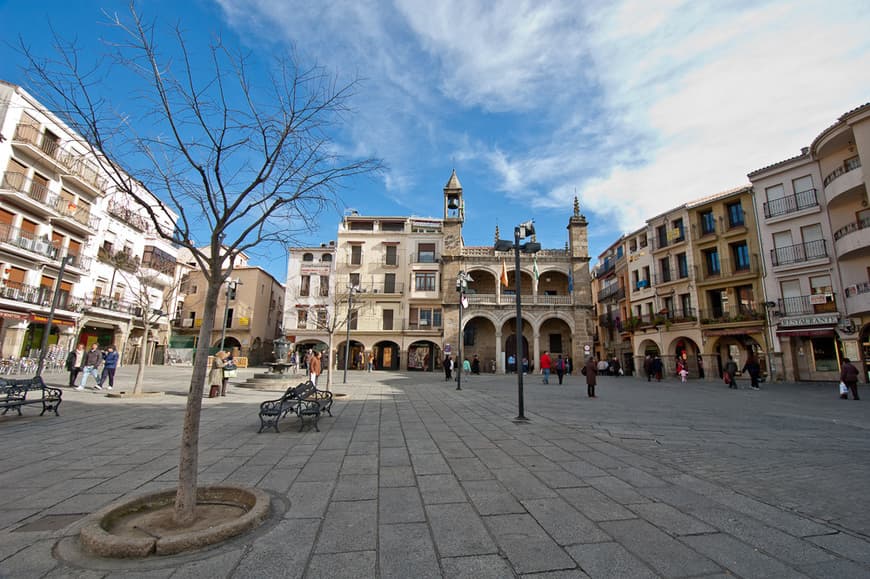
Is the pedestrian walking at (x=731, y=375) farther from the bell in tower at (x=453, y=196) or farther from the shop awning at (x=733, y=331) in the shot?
the bell in tower at (x=453, y=196)

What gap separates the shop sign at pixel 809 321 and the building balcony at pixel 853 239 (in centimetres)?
326

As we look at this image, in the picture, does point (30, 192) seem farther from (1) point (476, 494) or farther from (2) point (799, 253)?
(2) point (799, 253)

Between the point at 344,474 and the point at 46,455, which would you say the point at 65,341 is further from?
the point at 344,474

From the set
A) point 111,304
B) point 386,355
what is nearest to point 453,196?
point 386,355

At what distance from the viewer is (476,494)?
13.1 feet

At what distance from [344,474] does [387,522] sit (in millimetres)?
1558

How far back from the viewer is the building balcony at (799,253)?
2128 cm

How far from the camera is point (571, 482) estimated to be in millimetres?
4379

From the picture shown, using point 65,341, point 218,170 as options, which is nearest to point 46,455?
point 218,170

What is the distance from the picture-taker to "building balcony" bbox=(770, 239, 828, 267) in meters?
21.3

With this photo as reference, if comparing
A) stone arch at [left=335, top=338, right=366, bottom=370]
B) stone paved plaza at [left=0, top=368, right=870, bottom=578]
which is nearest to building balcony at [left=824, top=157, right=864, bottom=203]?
stone paved plaza at [left=0, top=368, right=870, bottom=578]

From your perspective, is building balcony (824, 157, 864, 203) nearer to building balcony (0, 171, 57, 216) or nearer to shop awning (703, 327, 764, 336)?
shop awning (703, 327, 764, 336)

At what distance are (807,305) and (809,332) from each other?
1574 mm

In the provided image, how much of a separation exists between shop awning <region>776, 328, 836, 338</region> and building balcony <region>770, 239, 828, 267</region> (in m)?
3.85
